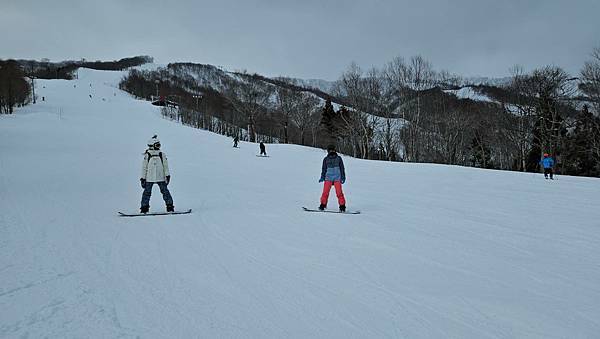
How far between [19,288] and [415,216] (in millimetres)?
7142

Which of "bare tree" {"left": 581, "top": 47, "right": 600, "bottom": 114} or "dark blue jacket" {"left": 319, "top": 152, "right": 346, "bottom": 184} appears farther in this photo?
"bare tree" {"left": 581, "top": 47, "right": 600, "bottom": 114}

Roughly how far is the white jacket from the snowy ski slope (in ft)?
3.46

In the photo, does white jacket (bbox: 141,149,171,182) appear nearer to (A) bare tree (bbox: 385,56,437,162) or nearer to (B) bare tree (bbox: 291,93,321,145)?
(A) bare tree (bbox: 385,56,437,162)

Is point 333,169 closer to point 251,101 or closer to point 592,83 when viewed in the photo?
point 592,83

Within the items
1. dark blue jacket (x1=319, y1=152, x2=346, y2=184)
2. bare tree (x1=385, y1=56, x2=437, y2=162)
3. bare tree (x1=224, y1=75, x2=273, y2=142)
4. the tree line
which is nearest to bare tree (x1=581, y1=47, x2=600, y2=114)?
bare tree (x1=385, y1=56, x2=437, y2=162)

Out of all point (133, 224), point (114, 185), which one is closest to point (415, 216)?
point (133, 224)

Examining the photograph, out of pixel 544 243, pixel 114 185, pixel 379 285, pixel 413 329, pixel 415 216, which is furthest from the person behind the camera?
pixel 114 185

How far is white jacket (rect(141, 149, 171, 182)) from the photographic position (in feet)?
24.5

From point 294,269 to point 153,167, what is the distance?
195 inches

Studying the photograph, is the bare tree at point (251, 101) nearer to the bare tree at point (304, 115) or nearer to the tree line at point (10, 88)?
the bare tree at point (304, 115)

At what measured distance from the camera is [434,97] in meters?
43.7

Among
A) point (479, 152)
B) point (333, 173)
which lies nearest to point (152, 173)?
point (333, 173)

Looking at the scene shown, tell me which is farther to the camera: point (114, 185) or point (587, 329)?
point (114, 185)

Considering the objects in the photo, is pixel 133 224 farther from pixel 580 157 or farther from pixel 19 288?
pixel 580 157
